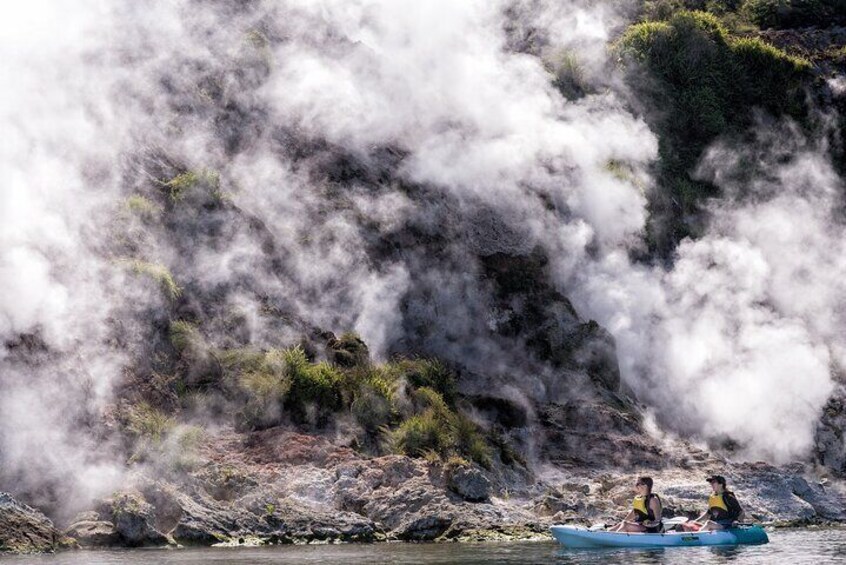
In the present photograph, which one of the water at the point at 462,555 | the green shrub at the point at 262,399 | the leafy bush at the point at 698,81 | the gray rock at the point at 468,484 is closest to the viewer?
the water at the point at 462,555

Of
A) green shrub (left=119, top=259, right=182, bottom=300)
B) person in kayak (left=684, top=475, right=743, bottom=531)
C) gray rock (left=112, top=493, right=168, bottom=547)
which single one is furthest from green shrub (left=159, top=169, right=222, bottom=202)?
person in kayak (left=684, top=475, right=743, bottom=531)

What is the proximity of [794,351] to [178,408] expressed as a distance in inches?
936

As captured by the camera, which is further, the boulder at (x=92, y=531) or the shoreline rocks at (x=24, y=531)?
the boulder at (x=92, y=531)

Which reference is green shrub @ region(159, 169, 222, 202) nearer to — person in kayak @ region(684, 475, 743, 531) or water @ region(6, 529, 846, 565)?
water @ region(6, 529, 846, 565)

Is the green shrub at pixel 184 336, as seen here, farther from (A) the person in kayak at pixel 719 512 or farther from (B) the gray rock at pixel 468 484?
(A) the person in kayak at pixel 719 512

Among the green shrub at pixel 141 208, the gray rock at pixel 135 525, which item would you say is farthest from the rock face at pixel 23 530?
the green shrub at pixel 141 208

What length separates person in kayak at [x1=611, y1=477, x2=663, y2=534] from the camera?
88.5 feet

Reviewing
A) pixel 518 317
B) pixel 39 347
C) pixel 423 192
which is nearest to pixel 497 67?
pixel 423 192

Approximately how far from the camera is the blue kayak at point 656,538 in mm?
25922

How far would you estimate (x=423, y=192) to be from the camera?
41.7m

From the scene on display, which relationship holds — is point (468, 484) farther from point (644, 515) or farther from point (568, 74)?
point (568, 74)

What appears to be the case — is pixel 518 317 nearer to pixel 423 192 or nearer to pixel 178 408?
pixel 423 192

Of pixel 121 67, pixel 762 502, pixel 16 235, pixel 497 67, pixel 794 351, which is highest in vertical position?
pixel 497 67

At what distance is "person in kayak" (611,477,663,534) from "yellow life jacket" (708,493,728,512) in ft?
5.34
